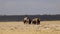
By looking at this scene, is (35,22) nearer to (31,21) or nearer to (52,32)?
(31,21)

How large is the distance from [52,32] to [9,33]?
3.26 meters

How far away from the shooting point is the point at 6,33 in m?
16.3

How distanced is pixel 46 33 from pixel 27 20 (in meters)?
9.01

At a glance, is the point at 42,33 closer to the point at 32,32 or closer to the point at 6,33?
the point at 32,32

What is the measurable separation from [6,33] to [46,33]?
300 centimetres

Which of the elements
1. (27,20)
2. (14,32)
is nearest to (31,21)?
(27,20)

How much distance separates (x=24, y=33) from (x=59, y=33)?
103 inches

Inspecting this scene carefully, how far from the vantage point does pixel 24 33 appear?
1617 cm

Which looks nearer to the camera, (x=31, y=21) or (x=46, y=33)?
(x=46, y=33)

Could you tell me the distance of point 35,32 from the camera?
16422 mm

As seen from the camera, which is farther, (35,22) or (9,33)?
(35,22)

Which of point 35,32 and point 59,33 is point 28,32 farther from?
point 59,33

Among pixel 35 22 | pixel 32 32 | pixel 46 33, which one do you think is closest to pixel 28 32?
pixel 32 32

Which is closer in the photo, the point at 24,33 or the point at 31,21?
the point at 24,33
